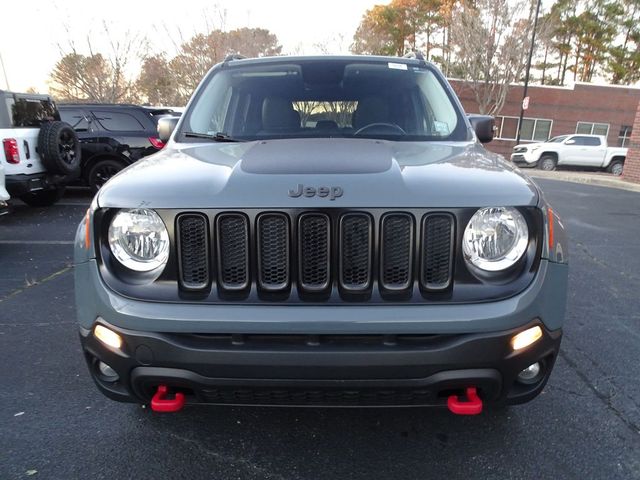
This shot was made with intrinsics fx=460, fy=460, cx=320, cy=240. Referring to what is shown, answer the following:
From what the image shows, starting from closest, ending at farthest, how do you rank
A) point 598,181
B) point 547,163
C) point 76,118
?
point 76,118 → point 598,181 → point 547,163

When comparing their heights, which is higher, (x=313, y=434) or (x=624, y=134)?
(x=313, y=434)

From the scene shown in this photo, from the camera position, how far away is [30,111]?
23.5ft

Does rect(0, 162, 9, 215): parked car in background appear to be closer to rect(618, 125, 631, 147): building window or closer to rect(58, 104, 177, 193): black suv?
rect(58, 104, 177, 193): black suv

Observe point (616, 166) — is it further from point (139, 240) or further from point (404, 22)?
point (404, 22)

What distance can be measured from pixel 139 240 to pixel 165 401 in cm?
66

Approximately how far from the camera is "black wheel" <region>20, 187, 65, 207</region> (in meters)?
8.25

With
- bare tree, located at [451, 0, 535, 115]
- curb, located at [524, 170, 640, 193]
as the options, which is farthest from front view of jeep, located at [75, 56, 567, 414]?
bare tree, located at [451, 0, 535, 115]

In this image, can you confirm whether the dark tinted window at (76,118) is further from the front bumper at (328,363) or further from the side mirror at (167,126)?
the front bumper at (328,363)

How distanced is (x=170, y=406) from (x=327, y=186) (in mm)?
1076

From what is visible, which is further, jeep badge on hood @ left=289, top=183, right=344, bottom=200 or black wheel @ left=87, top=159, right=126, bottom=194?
black wheel @ left=87, top=159, right=126, bottom=194

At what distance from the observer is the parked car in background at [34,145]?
665 cm

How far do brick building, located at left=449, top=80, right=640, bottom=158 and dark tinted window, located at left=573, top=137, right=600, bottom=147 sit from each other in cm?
873

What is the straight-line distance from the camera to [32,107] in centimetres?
724

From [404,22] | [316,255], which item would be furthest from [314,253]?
[404,22]
